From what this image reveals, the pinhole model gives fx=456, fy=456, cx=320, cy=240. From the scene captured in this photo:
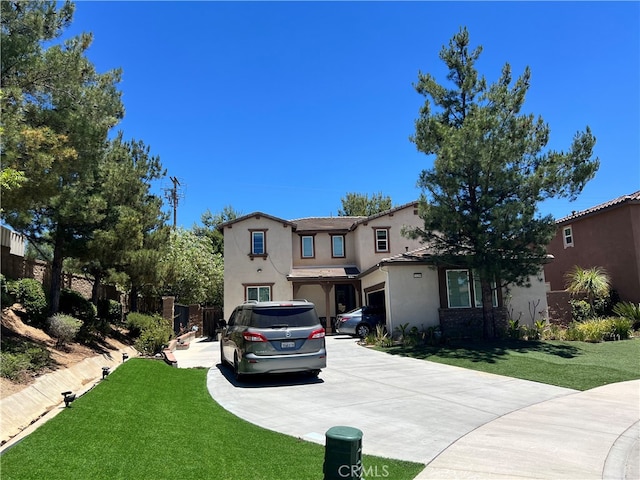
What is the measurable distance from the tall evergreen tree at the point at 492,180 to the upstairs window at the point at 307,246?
36.5 ft

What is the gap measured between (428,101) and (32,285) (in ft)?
51.2

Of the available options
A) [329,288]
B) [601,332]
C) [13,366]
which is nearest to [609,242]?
[601,332]

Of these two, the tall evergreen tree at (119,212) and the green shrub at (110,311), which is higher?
the tall evergreen tree at (119,212)

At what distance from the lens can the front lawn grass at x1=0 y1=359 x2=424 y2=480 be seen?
454cm

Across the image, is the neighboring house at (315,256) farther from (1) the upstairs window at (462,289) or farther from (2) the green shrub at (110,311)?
(2) the green shrub at (110,311)

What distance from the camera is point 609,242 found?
22.8 meters

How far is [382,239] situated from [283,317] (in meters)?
18.1

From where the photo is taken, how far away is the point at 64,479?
419 cm

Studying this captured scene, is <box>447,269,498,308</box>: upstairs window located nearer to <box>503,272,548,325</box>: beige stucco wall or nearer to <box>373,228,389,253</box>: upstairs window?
<box>503,272,548,325</box>: beige stucco wall

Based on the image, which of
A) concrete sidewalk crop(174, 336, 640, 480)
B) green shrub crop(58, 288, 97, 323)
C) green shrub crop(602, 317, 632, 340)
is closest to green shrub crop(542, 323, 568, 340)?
green shrub crop(602, 317, 632, 340)

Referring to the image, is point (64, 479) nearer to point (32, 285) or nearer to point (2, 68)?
point (2, 68)

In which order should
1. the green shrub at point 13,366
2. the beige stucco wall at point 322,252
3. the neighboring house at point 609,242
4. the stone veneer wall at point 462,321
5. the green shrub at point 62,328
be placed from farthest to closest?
the beige stucco wall at point 322,252, the neighboring house at point 609,242, the stone veneer wall at point 462,321, the green shrub at point 62,328, the green shrub at point 13,366

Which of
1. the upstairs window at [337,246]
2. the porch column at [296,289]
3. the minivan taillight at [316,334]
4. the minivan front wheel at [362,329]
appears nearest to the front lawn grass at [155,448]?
the minivan taillight at [316,334]

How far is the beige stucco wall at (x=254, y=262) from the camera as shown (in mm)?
26938
